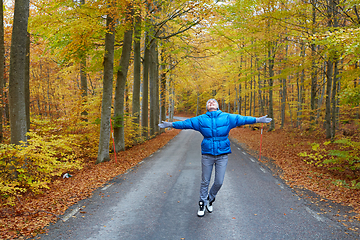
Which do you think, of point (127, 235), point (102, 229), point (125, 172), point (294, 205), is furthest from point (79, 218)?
point (294, 205)

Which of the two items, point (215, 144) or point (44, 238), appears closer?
point (44, 238)

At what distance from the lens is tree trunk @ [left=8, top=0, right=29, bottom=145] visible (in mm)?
5809

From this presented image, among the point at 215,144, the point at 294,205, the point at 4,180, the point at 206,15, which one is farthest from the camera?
the point at 206,15

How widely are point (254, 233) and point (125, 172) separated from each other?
18.4 feet

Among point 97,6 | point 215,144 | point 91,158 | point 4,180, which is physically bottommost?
point 91,158

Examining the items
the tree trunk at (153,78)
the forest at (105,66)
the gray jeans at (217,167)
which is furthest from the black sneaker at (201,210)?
the tree trunk at (153,78)

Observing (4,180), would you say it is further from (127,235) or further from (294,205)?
(294,205)

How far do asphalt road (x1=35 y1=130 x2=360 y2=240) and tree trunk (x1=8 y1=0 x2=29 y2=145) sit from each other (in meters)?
2.85

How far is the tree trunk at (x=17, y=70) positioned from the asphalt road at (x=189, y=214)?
2851 mm

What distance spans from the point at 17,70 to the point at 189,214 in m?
5.67

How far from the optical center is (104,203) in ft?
17.4

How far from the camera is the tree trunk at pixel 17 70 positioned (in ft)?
19.1

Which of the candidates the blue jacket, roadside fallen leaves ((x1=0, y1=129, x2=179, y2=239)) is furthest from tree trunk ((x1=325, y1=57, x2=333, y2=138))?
roadside fallen leaves ((x1=0, y1=129, x2=179, y2=239))

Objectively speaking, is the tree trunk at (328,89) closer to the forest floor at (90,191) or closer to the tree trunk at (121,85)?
the forest floor at (90,191)
